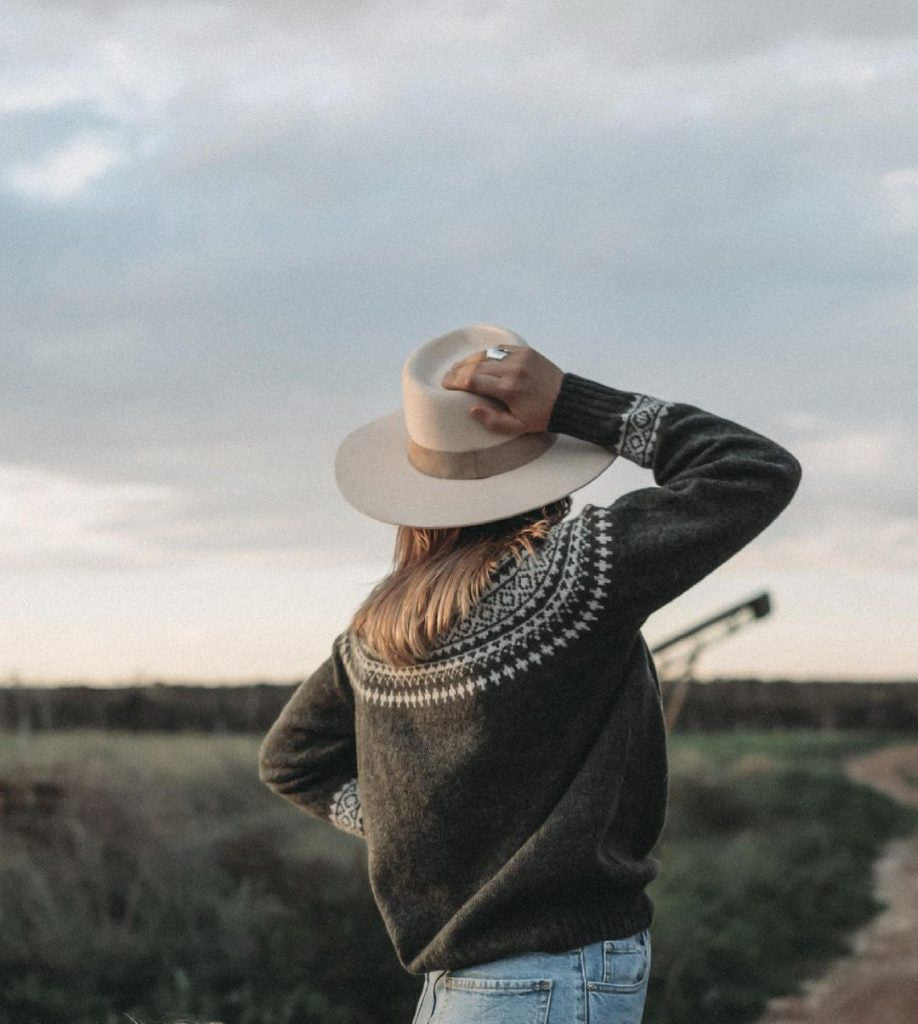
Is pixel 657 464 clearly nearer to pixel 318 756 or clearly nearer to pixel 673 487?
pixel 673 487

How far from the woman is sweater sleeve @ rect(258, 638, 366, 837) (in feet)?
0.90

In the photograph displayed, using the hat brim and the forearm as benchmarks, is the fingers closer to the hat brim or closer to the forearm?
the hat brim

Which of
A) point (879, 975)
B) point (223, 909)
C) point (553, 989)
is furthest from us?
point (879, 975)

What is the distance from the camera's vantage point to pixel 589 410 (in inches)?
95.1

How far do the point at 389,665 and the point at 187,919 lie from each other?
5.01 meters

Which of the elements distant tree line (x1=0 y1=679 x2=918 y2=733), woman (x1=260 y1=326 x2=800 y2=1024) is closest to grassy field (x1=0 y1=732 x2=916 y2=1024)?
distant tree line (x1=0 y1=679 x2=918 y2=733)

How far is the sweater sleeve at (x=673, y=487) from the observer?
2.21 meters

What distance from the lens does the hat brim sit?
2369 millimetres

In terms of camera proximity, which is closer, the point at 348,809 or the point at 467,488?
the point at 467,488

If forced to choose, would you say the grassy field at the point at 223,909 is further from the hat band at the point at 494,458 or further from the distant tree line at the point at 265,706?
the hat band at the point at 494,458

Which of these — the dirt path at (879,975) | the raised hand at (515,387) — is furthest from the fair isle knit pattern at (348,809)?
the dirt path at (879,975)

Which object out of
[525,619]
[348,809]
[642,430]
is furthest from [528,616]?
[348,809]

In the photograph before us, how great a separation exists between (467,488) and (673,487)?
0.37 meters

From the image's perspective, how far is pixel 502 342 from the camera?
2535mm
